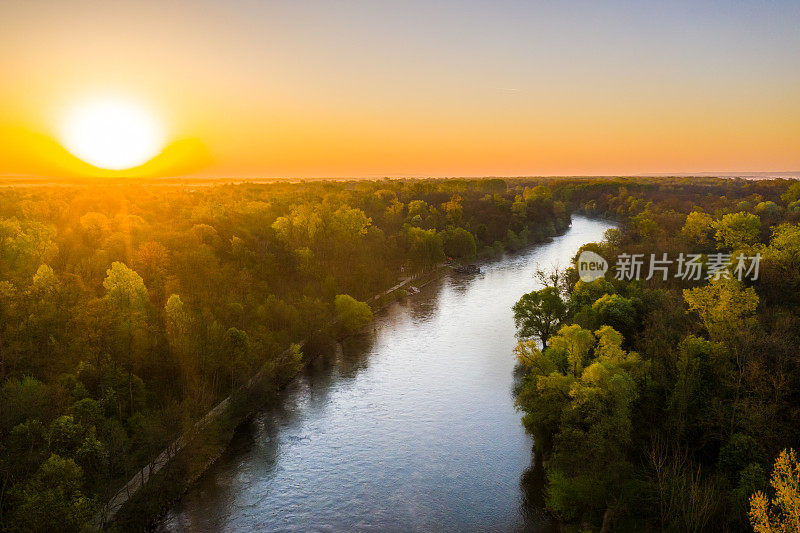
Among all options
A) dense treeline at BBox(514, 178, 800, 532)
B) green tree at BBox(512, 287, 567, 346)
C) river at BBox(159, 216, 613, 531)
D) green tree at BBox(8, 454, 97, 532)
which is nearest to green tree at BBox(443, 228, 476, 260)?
river at BBox(159, 216, 613, 531)

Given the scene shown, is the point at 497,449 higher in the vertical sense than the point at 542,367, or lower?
lower

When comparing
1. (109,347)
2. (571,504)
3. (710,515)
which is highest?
(109,347)

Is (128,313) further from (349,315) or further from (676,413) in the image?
(676,413)

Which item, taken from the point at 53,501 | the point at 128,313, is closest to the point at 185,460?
the point at 53,501

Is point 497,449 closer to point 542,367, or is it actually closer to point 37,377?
point 542,367

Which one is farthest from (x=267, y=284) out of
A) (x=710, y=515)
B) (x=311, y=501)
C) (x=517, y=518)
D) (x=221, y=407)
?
(x=710, y=515)

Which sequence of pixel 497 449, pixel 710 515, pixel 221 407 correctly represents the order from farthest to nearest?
pixel 221 407 → pixel 497 449 → pixel 710 515

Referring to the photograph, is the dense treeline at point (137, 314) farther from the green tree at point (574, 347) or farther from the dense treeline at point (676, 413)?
the dense treeline at point (676, 413)
